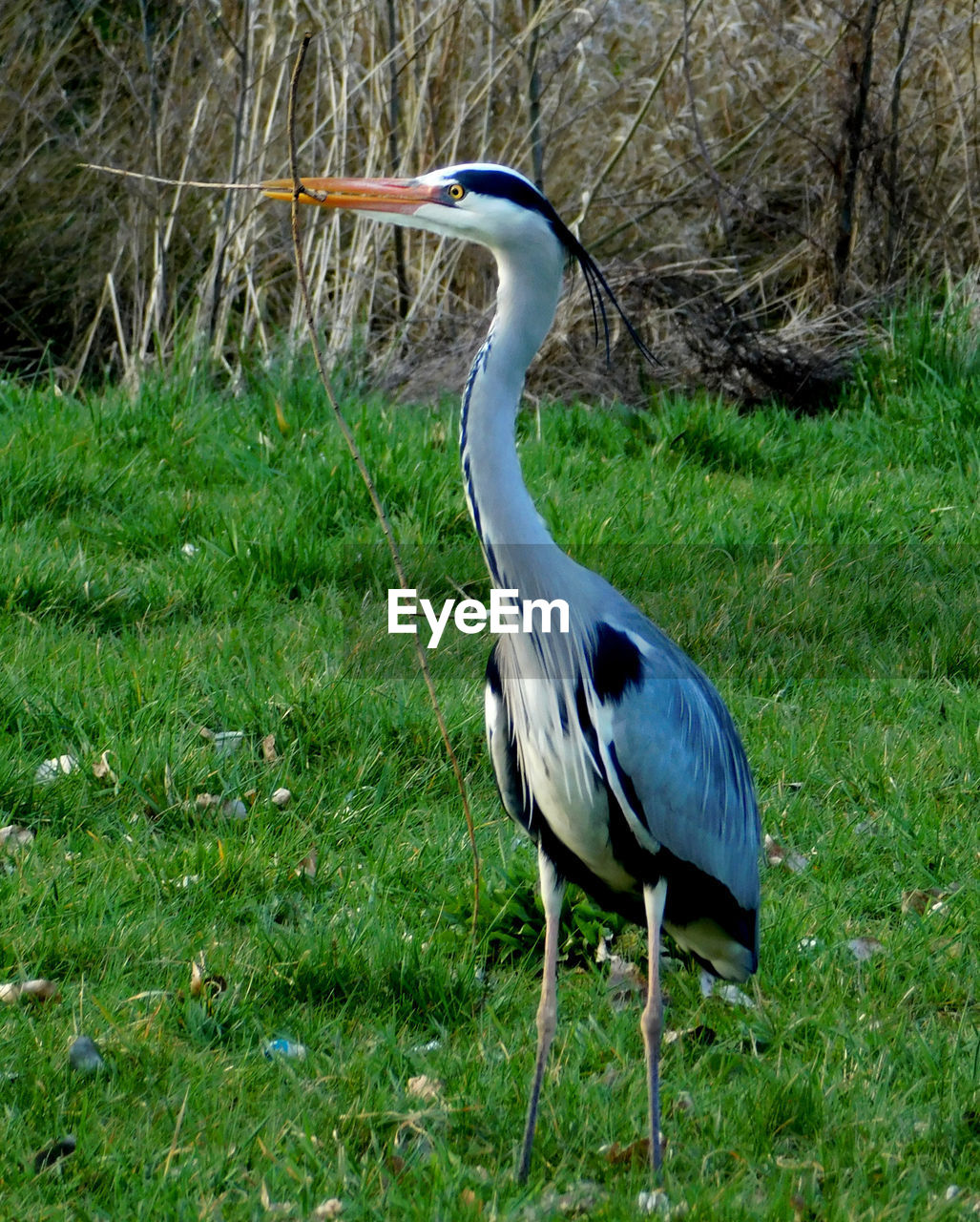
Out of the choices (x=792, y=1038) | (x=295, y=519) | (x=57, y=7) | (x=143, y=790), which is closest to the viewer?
(x=792, y=1038)

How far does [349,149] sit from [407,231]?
72cm

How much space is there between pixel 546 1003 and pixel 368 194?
5.94ft

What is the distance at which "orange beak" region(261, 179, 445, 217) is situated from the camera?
3.27 metres

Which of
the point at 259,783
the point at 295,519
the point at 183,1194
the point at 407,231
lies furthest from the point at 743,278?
the point at 183,1194

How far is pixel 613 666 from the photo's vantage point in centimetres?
317

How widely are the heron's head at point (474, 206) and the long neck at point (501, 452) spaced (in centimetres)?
14

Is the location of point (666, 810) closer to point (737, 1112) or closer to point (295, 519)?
point (737, 1112)

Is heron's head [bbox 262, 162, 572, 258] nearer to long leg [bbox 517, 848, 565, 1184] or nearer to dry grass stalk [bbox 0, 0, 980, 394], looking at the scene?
long leg [bbox 517, 848, 565, 1184]

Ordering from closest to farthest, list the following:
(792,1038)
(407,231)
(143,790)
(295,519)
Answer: (792,1038) < (143,790) < (295,519) < (407,231)

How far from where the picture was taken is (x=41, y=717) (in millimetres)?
4477

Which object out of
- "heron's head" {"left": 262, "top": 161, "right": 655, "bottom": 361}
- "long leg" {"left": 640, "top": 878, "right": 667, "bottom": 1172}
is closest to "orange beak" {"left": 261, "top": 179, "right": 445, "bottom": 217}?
"heron's head" {"left": 262, "top": 161, "right": 655, "bottom": 361}

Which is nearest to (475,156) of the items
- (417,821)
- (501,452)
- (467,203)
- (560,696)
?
(417,821)

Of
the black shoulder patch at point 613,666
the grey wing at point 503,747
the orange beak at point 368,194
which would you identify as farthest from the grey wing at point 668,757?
the orange beak at point 368,194

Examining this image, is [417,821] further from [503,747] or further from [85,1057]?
[85,1057]
